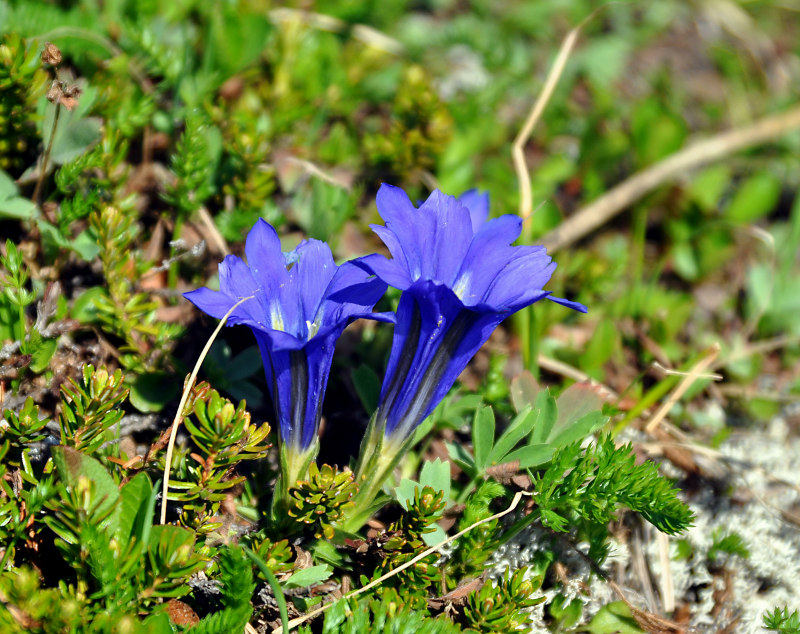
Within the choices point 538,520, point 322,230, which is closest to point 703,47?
point 322,230

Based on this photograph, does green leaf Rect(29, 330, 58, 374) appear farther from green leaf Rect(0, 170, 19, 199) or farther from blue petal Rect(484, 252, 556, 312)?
blue petal Rect(484, 252, 556, 312)

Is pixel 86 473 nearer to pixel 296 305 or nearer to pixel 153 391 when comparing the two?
pixel 153 391

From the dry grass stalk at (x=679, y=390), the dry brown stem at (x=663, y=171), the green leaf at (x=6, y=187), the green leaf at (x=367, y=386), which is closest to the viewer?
the green leaf at (x=367, y=386)

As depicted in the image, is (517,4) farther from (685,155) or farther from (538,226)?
(538,226)

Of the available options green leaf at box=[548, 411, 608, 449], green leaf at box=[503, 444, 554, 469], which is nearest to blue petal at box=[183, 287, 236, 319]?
green leaf at box=[503, 444, 554, 469]

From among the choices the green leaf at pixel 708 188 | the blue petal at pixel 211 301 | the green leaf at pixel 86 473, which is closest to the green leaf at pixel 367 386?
the blue petal at pixel 211 301

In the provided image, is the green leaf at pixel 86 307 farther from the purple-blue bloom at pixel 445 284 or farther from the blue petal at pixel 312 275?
the purple-blue bloom at pixel 445 284
